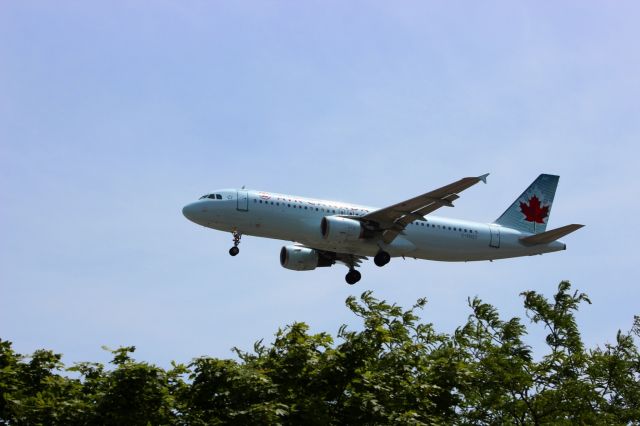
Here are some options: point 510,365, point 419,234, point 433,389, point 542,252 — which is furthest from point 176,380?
point 542,252

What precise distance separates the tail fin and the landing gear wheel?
27.2 feet

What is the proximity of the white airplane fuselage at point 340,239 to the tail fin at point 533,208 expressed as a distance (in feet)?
6.49

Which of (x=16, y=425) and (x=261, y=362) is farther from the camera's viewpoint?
(x=261, y=362)

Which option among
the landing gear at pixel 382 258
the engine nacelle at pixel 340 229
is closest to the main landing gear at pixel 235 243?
the engine nacelle at pixel 340 229

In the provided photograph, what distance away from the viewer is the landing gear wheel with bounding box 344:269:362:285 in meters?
48.0

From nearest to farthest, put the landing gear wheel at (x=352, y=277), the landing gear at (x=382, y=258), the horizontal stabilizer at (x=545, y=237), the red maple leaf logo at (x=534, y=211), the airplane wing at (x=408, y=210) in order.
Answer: the airplane wing at (x=408, y=210)
the landing gear at (x=382, y=258)
the horizontal stabilizer at (x=545, y=237)
the landing gear wheel at (x=352, y=277)
the red maple leaf logo at (x=534, y=211)

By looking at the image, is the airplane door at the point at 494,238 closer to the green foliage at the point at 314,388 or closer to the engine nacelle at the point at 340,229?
the engine nacelle at the point at 340,229

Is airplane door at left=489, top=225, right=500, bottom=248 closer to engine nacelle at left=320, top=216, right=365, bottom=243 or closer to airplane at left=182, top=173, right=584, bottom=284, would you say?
airplane at left=182, top=173, right=584, bottom=284

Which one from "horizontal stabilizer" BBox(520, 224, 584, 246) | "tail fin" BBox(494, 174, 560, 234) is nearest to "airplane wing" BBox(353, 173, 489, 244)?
"horizontal stabilizer" BBox(520, 224, 584, 246)

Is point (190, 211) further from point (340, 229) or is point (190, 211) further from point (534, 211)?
point (534, 211)

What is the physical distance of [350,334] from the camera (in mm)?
25781

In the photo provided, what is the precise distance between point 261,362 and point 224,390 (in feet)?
7.29

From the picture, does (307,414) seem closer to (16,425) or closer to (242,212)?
(16,425)

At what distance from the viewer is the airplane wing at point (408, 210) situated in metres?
41.3
